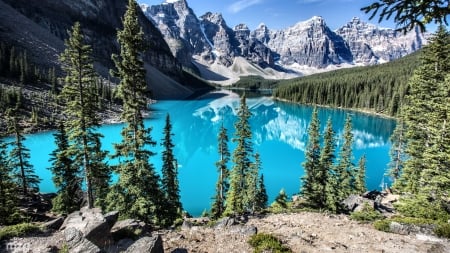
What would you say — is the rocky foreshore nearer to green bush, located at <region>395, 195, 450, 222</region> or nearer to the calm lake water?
green bush, located at <region>395, 195, 450, 222</region>

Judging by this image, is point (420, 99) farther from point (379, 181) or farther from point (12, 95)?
point (12, 95)

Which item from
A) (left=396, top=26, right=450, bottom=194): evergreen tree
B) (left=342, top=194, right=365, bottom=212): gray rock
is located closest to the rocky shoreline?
(left=396, top=26, right=450, bottom=194): evergreen tree

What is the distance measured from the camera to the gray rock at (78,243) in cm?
881

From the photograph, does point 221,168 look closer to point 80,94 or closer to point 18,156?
point 80,94

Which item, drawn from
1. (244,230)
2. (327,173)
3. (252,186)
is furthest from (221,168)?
(244,230)

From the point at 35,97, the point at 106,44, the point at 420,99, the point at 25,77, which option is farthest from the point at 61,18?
the point at 420,99

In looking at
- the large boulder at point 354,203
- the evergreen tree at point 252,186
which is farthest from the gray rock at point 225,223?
the evergreen tree at point 252,186

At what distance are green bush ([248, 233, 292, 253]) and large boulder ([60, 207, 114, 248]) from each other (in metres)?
6.14

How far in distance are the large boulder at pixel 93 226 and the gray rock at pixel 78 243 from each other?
0.29 m

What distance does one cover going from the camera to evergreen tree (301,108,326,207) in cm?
2859

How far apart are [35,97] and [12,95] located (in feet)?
29.8

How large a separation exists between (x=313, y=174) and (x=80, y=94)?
23.8 metres

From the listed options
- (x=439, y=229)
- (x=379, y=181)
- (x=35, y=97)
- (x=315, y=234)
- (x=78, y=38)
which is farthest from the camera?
(x=35, y=97)

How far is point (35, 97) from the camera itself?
83812mm
